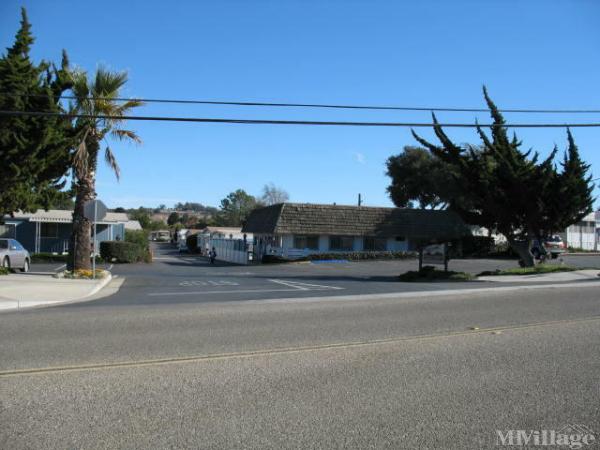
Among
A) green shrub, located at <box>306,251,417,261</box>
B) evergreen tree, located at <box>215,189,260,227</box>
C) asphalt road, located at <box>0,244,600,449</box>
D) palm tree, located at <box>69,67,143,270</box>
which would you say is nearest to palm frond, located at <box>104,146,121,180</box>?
palm tree, located at <box>69,67,143,270</box>

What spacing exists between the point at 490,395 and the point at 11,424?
14.9ft

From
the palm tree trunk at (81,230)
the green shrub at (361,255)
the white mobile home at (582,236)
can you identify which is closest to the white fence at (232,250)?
the green shrub at (361,255)

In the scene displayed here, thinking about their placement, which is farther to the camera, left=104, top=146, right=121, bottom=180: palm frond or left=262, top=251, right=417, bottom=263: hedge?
left=262, top=251, right=417, bottom=263: hedge

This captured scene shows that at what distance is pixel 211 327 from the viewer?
1000 cm

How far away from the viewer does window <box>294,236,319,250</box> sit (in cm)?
4331

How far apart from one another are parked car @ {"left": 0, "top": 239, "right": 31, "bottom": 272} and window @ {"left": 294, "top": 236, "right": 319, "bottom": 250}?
21.5 m

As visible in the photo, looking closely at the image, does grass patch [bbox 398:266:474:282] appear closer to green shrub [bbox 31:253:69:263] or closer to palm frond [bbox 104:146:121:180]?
palm frond [bbox 104:146:121:180]

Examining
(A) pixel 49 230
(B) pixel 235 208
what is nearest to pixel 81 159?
(A) pixel 49 230

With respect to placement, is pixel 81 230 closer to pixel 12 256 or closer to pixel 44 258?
pixel 12 256

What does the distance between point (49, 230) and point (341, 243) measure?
2242 centimetres

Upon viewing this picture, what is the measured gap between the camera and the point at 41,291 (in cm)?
1552

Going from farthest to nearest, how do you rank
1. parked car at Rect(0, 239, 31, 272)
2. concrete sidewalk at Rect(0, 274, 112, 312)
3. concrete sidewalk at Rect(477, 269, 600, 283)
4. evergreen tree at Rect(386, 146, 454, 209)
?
evergreen tree at Rect(386, 146, 454, 209), parked car at Rect(0, 239, 31, 272), concrete sidewalk at Rect(477, 269, 600, 283), concrete sidewalk at Rect(0, 274, 112, 312)

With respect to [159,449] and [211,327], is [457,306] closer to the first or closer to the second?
[211,327]

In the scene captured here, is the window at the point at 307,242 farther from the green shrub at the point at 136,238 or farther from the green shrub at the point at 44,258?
the green shrub at the point at 44,258
